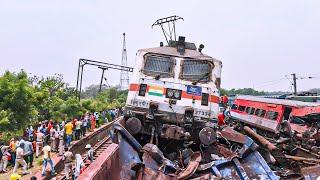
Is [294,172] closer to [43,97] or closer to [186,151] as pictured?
[186,151]

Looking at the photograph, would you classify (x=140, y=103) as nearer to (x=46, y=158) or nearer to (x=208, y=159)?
(x=208, y=159)

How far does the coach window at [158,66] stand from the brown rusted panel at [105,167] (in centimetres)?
320

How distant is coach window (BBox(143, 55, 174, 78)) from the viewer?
44.7ft

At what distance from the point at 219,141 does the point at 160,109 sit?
2.29m

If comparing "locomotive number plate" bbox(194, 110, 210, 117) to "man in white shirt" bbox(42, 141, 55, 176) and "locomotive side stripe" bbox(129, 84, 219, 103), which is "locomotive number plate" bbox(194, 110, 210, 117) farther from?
"man in white shirt" bbox(42, 141, 55, 176)

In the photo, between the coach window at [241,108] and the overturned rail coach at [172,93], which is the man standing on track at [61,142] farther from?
the coach window at [241,108]

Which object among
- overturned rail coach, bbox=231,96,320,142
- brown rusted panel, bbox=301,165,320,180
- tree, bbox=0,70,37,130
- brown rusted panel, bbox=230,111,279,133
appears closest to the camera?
brown rusted panel, bbox=301,165,320,180

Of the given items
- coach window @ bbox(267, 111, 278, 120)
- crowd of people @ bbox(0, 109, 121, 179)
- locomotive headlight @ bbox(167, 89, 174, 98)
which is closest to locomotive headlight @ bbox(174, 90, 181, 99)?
locomotive headlight @ bbox(167, 89, 174, 98)

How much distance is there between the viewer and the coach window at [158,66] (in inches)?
536

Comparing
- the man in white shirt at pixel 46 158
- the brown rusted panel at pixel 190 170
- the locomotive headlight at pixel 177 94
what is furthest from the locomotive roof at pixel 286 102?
the man in white shirt at pixel 46 158

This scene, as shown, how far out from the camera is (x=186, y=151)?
478 inches

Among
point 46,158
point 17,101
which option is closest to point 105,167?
point 46,158

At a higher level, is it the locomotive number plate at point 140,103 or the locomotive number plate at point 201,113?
the locomotive number plate at point 140,103

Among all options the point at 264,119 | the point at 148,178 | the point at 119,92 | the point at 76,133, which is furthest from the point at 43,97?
the point at 119,92
